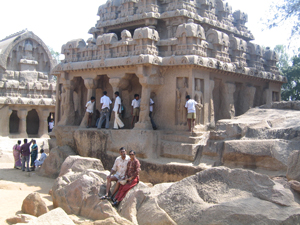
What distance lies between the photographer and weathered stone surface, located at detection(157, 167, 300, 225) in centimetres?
530

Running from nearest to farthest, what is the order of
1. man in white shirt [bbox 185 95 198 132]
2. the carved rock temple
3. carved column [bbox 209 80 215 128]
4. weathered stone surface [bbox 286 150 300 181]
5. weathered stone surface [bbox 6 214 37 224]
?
weathered stone surface [bbox 286 150 300 181]
weathered stone surface [bbox 6 214 37 224]
man in white shirt [bbox 185 95 198 132]
carved column [bbox 209 80 215 128]
the carved rock temple

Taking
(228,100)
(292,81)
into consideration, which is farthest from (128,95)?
(292,81)

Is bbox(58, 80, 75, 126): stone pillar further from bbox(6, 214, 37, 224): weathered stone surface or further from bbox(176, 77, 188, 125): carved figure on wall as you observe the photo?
bbox(6, 214, 37, 224): weathered stone surface

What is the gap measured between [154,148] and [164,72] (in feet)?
7.71

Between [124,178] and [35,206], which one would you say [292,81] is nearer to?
[124,178]

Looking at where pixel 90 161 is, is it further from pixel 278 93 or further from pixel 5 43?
pixel 5 43

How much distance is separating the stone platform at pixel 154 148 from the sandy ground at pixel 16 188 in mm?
1761

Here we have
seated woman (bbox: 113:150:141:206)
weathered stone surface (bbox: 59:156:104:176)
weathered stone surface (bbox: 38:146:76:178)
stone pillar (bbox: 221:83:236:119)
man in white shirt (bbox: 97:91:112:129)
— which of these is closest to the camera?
seated woman (bbox: 113:150:141:206)

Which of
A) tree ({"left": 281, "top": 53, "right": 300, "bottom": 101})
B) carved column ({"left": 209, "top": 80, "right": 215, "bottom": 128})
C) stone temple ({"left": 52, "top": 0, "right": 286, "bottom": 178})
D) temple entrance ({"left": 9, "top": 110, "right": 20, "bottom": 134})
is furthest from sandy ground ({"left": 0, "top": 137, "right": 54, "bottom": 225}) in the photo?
tree ({"left": 281, "top": 53, "right": 300, "bottom": 101})

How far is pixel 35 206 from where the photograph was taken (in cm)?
781

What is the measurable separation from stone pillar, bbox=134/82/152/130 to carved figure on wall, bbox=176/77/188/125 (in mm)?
860

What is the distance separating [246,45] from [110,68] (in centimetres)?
503

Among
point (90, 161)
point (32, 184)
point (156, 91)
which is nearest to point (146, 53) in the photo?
point (156, 91)

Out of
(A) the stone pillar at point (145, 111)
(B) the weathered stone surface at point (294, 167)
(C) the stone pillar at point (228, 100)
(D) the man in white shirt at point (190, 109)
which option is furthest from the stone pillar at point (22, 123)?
(B) the weathered stone surface at point (294, 167)
